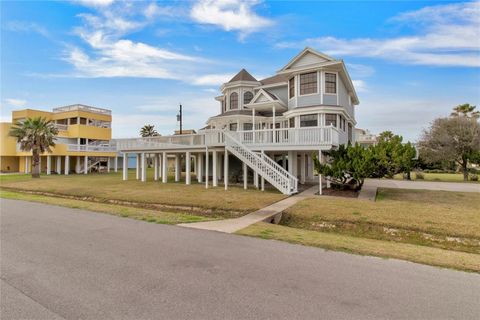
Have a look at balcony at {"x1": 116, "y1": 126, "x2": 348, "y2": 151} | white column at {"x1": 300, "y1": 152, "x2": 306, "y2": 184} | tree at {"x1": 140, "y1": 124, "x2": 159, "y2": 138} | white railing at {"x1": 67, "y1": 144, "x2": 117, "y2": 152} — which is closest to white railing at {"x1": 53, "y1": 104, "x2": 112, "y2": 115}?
white railing at {"x1": 67, "y1": 144, "x2": 117, "y2": 152}

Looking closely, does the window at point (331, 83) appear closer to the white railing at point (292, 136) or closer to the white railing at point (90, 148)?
the white railing at point (292, 136)

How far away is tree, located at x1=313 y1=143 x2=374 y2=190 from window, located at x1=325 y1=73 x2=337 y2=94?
4721 mm

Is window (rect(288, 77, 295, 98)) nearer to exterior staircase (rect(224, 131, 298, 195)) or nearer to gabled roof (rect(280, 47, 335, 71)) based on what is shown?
gabled roof (rect(280, 47, 335, 71))

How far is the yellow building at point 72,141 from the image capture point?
1415 inches

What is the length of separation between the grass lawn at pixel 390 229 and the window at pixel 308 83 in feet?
27.3

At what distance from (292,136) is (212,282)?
1253 centimetres

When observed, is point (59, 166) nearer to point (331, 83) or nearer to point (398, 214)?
point (331, 83)

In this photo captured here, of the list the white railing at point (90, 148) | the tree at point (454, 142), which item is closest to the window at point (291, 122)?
the tree at point (454, 142)

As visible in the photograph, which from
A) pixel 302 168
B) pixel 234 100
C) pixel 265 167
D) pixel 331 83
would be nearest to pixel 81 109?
pixel 234 100

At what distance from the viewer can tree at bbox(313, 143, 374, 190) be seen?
13.5 meters

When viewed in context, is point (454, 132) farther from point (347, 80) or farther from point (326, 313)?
point (326, 313)

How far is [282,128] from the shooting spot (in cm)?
1789

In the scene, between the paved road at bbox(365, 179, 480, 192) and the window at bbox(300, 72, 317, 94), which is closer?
the window at bbox(300, 72, 317, 94)

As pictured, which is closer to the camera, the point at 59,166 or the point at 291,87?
the point at 291,87
